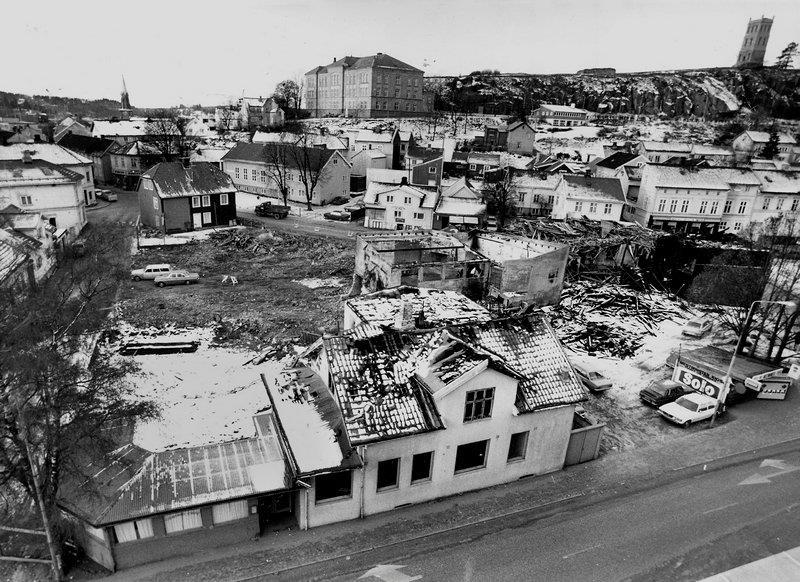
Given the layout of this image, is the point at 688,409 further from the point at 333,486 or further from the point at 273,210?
the point at 273,210

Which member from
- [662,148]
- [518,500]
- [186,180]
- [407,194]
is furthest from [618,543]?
[662,148]

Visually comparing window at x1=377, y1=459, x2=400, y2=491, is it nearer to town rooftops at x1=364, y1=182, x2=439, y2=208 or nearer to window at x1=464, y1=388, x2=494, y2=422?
window at x1=464, y1=388, x2=494, y2=422

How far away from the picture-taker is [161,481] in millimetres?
13523

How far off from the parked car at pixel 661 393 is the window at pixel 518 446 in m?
9.31

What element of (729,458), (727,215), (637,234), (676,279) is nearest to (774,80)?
(727,215)

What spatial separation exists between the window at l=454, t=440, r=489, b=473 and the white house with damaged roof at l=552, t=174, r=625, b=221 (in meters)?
44.4

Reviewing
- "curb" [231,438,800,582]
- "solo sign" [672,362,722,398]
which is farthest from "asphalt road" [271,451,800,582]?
"solo sign" [672,362,722,398]

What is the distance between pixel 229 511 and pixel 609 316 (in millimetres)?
27443

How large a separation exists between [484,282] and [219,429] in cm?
Answer: 1807

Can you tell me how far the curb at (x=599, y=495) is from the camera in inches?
564

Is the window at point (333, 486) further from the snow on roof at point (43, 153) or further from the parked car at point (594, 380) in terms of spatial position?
the snow on roof at point (43, 153)

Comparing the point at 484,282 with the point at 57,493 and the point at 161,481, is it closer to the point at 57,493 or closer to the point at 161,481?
the point at 161,481

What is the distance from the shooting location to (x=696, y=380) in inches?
944

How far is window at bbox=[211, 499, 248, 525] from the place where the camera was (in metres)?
13.8
